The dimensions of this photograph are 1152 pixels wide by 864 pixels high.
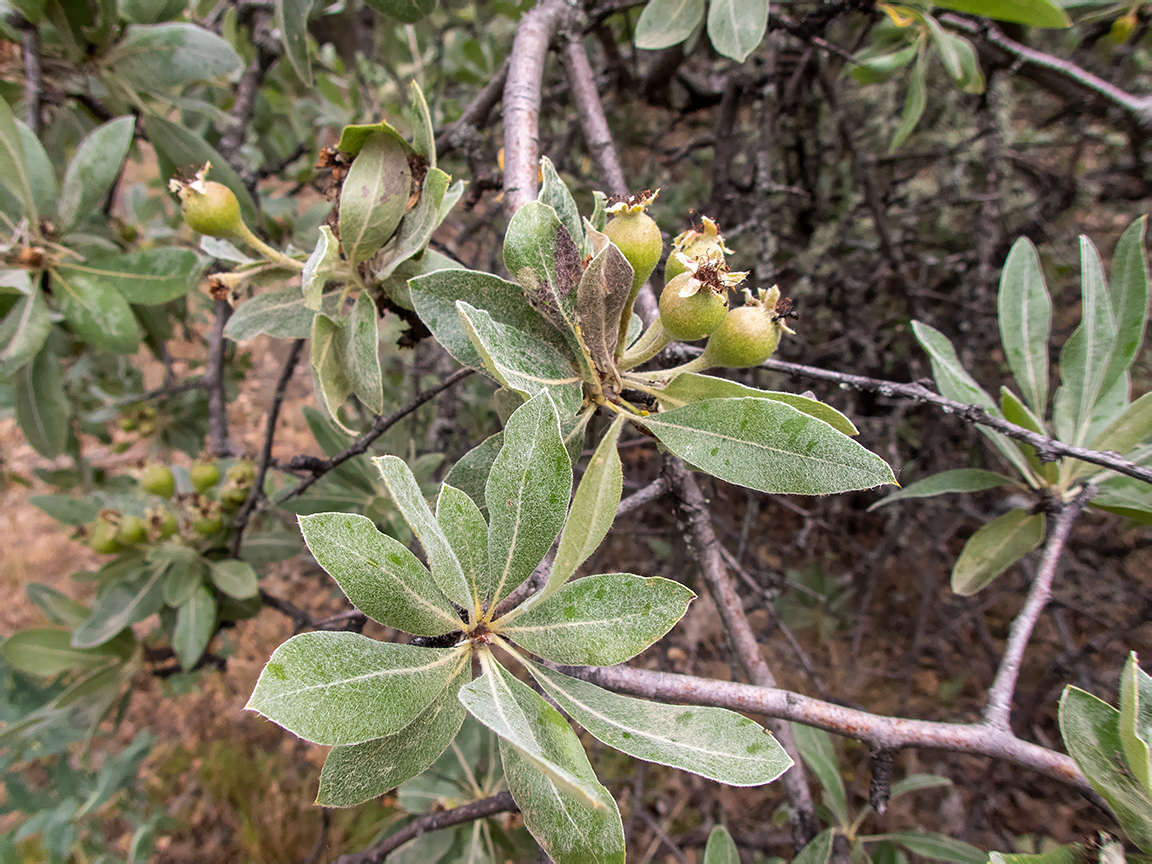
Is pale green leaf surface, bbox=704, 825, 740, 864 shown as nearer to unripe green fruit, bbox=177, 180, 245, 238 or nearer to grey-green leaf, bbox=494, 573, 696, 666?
grey-green leaf, bbox=494, 573, 696, 666

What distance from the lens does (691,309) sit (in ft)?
2.36

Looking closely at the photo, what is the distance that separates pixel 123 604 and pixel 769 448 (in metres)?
1.99

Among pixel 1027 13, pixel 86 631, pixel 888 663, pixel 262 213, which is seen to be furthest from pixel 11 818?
pixel 1027 13

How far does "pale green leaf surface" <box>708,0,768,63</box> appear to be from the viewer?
3.67 ft

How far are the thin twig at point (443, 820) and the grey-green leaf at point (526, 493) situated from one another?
46 cm

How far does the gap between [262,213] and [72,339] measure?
971mm

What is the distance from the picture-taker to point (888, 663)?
3680mm

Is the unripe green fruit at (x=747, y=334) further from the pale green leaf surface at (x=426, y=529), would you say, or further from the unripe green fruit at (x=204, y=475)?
the unripe green fruit at (x=204, y=475)

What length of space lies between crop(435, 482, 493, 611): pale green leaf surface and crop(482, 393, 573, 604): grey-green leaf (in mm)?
18

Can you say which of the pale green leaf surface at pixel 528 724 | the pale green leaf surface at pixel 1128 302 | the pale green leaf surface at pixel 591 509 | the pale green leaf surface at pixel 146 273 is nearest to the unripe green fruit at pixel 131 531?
the pale green leaf surface at pixel 146 273

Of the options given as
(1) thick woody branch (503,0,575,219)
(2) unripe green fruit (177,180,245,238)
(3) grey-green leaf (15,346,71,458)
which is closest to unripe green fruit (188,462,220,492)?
(3) grey-green leaf (15,346,71,458)

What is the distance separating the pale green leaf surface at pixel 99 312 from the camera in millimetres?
1366

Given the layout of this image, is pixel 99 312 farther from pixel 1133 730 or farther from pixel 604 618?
pixel 1133 730

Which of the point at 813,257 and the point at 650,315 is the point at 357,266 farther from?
the point at 813,257
